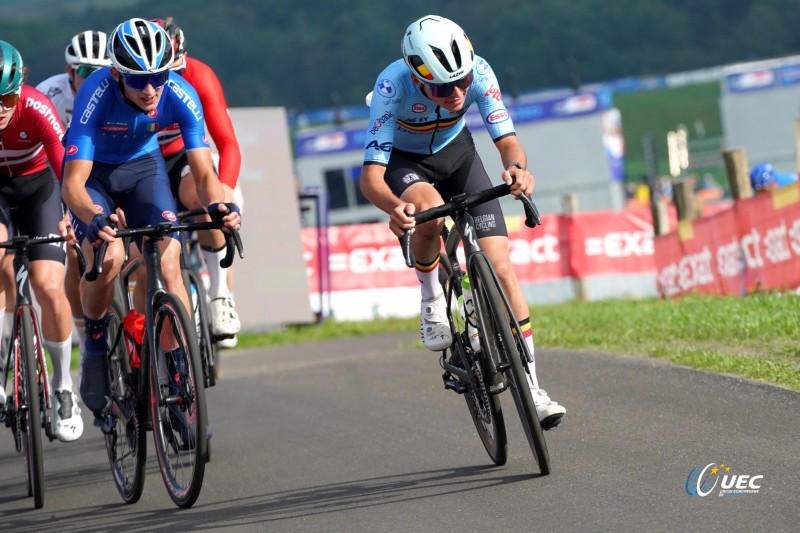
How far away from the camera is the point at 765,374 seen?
8211 mm

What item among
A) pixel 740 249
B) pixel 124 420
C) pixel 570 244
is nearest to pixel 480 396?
pixel 124 420

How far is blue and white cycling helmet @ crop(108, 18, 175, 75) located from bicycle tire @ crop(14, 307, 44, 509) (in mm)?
1632

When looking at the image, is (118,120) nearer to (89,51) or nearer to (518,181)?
(89,51)

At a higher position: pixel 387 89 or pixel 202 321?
pixel 387 89

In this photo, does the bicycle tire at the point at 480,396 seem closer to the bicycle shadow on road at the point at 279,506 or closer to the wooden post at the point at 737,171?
the bicycle shadow on road at the point at 279,506

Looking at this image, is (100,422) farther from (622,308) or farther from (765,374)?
(622,308)

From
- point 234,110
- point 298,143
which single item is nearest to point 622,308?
point 234,110

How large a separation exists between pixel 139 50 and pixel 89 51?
98.9 inches

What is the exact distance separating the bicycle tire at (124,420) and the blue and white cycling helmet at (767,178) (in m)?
11.5

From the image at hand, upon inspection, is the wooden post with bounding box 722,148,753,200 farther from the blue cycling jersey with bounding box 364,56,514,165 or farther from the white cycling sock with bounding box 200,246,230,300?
the blue cycling jersey with bounding box 364,56,514,165

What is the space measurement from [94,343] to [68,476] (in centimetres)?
119

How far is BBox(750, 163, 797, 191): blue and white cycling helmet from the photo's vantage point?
16.9 m

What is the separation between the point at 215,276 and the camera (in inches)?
351

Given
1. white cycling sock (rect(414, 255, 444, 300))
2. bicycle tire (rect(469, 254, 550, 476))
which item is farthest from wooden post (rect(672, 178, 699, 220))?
bicycle tire (rect(469, 254, 550, 476))
